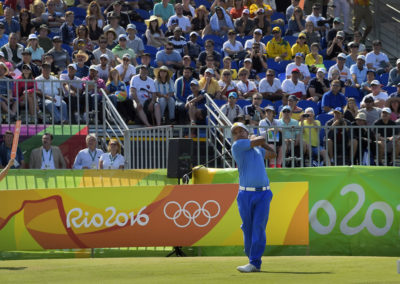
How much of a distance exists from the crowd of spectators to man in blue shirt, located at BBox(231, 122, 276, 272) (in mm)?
5188

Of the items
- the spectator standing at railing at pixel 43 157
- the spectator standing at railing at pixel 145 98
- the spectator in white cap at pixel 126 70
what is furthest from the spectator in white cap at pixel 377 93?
the spectator standing at railing at pixel 43 157

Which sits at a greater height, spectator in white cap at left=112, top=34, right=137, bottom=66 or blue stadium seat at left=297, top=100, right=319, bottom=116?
spectator in white cap at left=112, top=34, right=137, bottom=66

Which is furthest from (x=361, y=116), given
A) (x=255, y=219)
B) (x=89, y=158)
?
(x=255, y=219)

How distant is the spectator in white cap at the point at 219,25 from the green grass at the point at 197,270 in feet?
37.7

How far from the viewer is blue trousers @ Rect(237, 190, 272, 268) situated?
457 inches

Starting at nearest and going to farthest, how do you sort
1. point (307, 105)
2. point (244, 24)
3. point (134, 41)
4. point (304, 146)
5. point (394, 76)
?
point (304, 146), point (307, 105), point (134, 41), point (394, 76), point (244, 24)

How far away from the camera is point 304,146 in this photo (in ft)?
57.4

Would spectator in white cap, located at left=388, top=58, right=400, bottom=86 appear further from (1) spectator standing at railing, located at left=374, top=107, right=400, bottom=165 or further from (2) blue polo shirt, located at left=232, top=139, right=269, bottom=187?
(2) blue polo shirt, located at left=232, top=139, right=269, bottom=187

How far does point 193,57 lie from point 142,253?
9027 mm

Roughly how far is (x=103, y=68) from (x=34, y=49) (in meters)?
1.82


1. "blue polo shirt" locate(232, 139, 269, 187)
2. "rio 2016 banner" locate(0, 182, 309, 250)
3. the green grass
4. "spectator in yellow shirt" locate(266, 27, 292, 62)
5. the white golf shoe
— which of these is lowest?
the green grass

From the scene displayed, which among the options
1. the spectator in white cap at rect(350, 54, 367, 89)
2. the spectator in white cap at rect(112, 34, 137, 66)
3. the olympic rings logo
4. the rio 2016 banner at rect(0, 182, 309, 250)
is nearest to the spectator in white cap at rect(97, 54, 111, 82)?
the spectator in white cap at rect(112, 34, 137, 66)

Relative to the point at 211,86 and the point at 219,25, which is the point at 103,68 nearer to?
the point at 211,86

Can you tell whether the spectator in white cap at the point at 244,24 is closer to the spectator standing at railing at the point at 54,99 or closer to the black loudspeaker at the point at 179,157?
the spectator standing at railing at the point at 54,99
